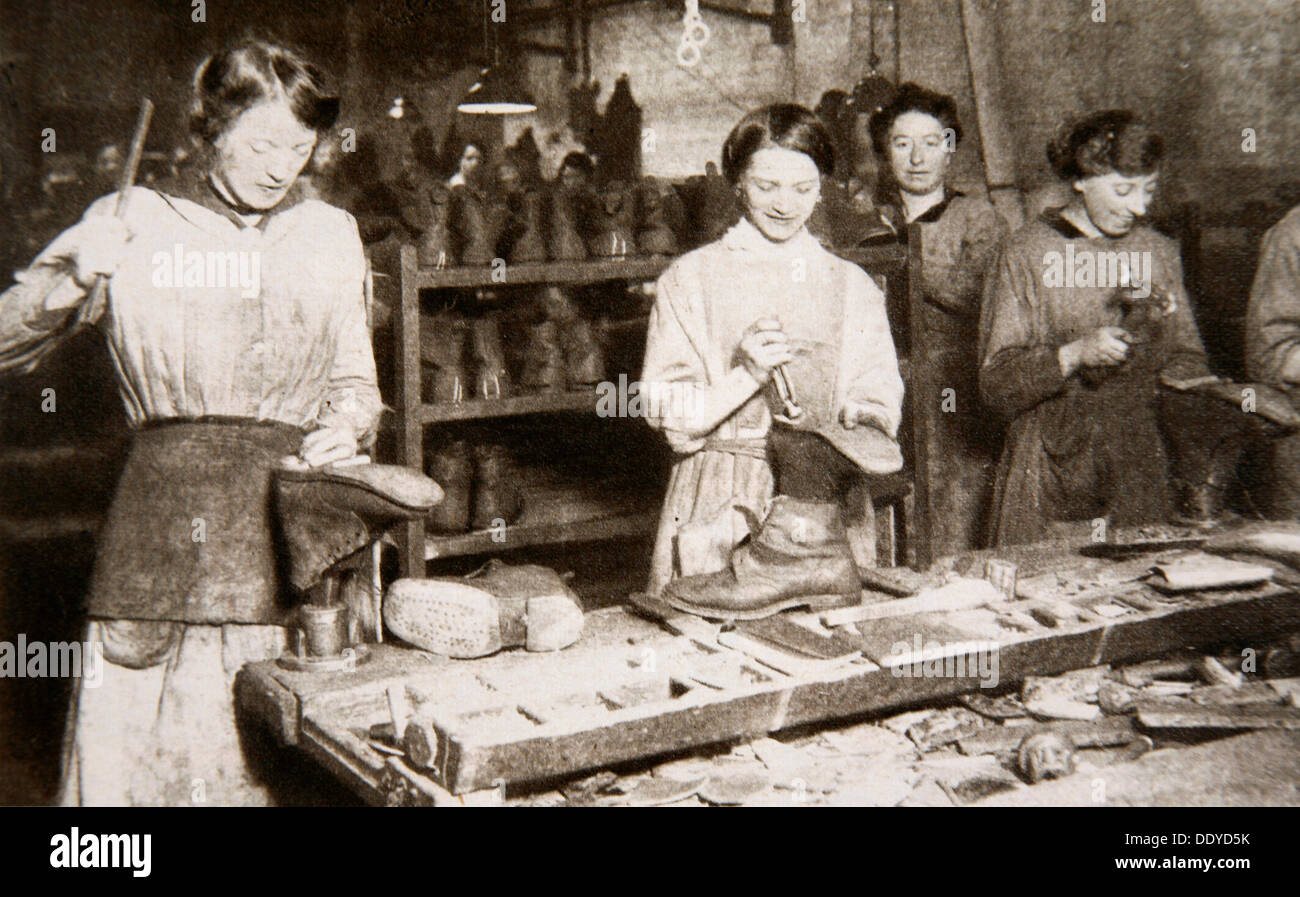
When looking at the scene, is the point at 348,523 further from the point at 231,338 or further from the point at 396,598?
the point at 231,338

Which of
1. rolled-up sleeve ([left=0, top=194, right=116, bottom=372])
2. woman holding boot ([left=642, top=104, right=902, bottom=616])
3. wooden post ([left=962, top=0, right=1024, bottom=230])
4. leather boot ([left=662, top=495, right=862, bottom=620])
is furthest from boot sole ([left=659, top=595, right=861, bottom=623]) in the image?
wooden post ([left=962, top=0, right=1024, bottom=230])

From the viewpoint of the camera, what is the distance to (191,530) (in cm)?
250

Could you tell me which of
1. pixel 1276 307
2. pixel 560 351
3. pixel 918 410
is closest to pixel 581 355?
pixel 560 351

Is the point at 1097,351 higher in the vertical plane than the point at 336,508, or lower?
higher

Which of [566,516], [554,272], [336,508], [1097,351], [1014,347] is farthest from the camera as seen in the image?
[566,516]

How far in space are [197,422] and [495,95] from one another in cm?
204

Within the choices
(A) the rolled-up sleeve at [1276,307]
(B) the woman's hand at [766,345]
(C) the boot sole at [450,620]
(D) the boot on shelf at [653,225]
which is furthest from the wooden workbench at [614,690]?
(D) the boot on shelf at [653,225]

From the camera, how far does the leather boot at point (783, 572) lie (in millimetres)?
2703

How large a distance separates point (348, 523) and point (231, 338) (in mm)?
450

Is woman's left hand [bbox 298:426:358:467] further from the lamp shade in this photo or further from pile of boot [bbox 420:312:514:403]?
the lamp shade

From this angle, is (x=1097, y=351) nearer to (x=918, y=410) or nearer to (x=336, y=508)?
(x=918, y=410)

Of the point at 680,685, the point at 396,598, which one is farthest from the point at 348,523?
the point at 680,685

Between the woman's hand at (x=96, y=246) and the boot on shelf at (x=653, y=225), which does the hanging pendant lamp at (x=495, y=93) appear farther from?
the woman's hand at (x=96, y=246)

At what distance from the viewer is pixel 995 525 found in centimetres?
372
